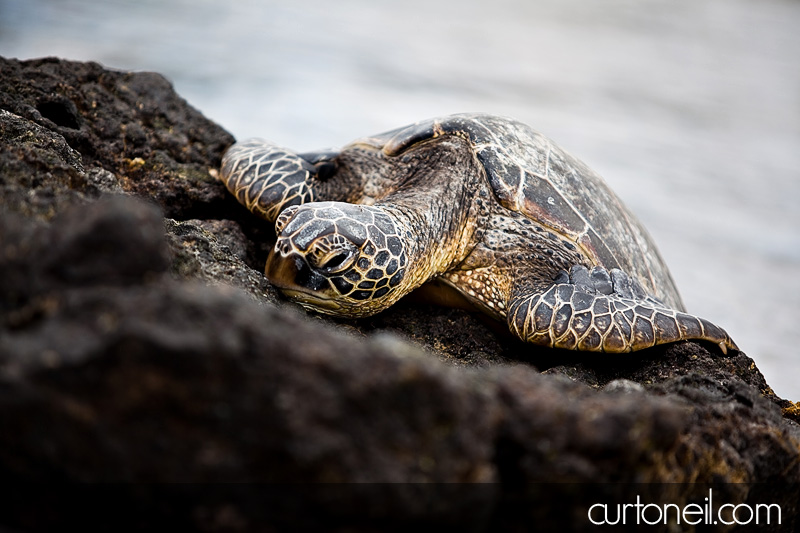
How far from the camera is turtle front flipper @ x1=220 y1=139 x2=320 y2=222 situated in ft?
9.94

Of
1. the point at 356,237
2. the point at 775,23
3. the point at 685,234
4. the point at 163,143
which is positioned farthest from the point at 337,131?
the point at 775,23

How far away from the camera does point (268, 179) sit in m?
3.07

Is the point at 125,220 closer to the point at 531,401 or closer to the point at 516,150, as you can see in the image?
the point at 531,401

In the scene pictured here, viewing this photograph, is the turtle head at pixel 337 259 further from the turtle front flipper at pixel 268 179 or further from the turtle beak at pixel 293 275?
the turtle front flipper at pixel 268 179

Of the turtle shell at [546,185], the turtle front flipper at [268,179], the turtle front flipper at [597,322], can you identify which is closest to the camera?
the turtle front flipper at [597,322]

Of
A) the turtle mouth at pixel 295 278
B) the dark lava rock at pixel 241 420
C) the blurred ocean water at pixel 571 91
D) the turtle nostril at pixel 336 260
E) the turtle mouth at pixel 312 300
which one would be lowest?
the dark lava rock at pixel 241 420

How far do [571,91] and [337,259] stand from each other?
36.2ft

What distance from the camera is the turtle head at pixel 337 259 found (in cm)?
233

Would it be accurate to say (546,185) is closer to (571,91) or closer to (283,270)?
(283,270)

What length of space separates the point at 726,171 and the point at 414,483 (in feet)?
31.3

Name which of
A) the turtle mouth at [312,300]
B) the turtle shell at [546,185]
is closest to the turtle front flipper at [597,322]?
the turtle shell at [546,185]

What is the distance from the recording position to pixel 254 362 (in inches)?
40.6

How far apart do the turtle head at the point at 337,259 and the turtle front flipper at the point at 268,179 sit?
53 centimetres

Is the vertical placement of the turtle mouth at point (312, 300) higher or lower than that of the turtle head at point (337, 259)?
lower
